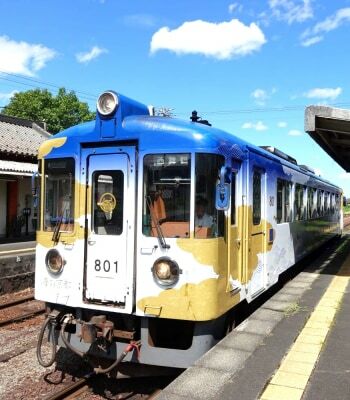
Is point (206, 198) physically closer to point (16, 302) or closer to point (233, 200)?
point (233, 200)

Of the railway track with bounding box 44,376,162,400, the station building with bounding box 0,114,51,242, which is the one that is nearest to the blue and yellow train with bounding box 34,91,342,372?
the railway track with bounding box 44,376,162,400

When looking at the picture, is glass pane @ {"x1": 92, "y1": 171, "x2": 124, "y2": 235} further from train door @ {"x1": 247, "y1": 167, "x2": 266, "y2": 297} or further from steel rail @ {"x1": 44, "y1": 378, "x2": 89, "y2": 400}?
train door @ {"x1": 247, "y1": 167, "x2": 266, "y2": 297}

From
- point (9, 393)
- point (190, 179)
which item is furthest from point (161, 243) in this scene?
point (9, 393)

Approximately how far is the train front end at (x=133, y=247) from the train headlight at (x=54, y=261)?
1 centimetres

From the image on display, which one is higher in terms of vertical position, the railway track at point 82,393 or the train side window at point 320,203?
the train side window at point 320,203

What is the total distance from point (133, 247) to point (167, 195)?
0.66 meters

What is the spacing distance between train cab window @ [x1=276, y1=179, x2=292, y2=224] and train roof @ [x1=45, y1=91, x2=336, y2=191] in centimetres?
297

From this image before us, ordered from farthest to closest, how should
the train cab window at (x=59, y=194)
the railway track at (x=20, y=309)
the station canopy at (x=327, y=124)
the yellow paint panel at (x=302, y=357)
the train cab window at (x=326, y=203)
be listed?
1. the train cab window at (x=326, y=203)
2. the station canopy at (x=327, y=124)
3. the railway track at (x=20, y=309)
4. the train cab window at (x=59, y=194)
5. the yellow paint panel at (x=302, y=357)

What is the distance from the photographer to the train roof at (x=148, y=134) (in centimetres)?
512

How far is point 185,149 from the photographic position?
201 inches

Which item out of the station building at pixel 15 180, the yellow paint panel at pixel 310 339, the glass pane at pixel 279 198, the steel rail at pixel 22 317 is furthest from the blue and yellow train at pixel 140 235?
the station building at pixel 15 180

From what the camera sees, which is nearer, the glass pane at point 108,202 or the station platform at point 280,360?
the station platform at point 280,360

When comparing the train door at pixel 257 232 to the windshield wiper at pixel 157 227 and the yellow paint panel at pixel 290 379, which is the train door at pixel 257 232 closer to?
the windshield wiper at pixel 157 227

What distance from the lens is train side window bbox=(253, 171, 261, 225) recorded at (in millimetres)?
6770
